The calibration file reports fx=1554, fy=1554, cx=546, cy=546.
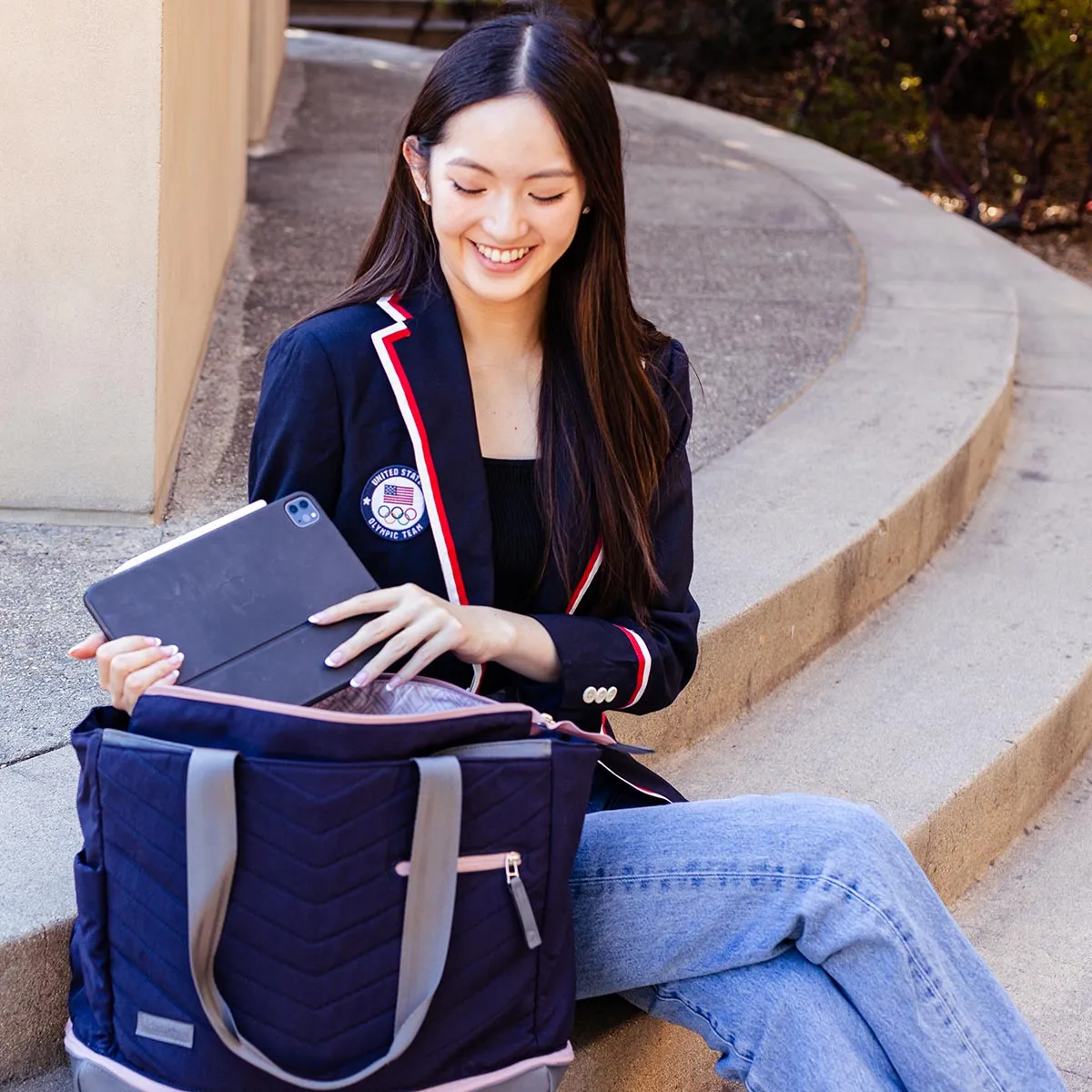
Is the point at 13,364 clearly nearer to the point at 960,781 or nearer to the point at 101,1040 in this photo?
the point at 101,1040

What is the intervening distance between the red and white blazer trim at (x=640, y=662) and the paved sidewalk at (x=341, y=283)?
87 centimetres

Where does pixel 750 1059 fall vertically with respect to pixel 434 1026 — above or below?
below

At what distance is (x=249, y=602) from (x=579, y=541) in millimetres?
507

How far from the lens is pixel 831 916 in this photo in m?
1.89

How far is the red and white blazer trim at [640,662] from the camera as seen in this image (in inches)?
81.0

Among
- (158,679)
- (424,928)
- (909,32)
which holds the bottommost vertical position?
(909,32)

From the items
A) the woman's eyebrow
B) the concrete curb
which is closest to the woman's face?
the woman's eyebrow

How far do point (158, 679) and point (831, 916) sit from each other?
2.79ft

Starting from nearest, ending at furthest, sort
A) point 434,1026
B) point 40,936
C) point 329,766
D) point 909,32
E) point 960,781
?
point 329,766
point 434,1026
point 40,936
point 960,781
point 909,32

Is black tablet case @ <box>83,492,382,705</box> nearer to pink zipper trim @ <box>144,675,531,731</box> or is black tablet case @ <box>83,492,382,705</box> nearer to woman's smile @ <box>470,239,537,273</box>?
pink zipper trim @ <box>144,675,531,731</box>

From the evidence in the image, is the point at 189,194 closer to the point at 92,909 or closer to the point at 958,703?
the point at 958,703

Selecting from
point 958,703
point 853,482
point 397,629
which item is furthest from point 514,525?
point 853,482

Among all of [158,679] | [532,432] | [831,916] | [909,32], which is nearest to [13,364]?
[532,432]

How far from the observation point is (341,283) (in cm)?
461
